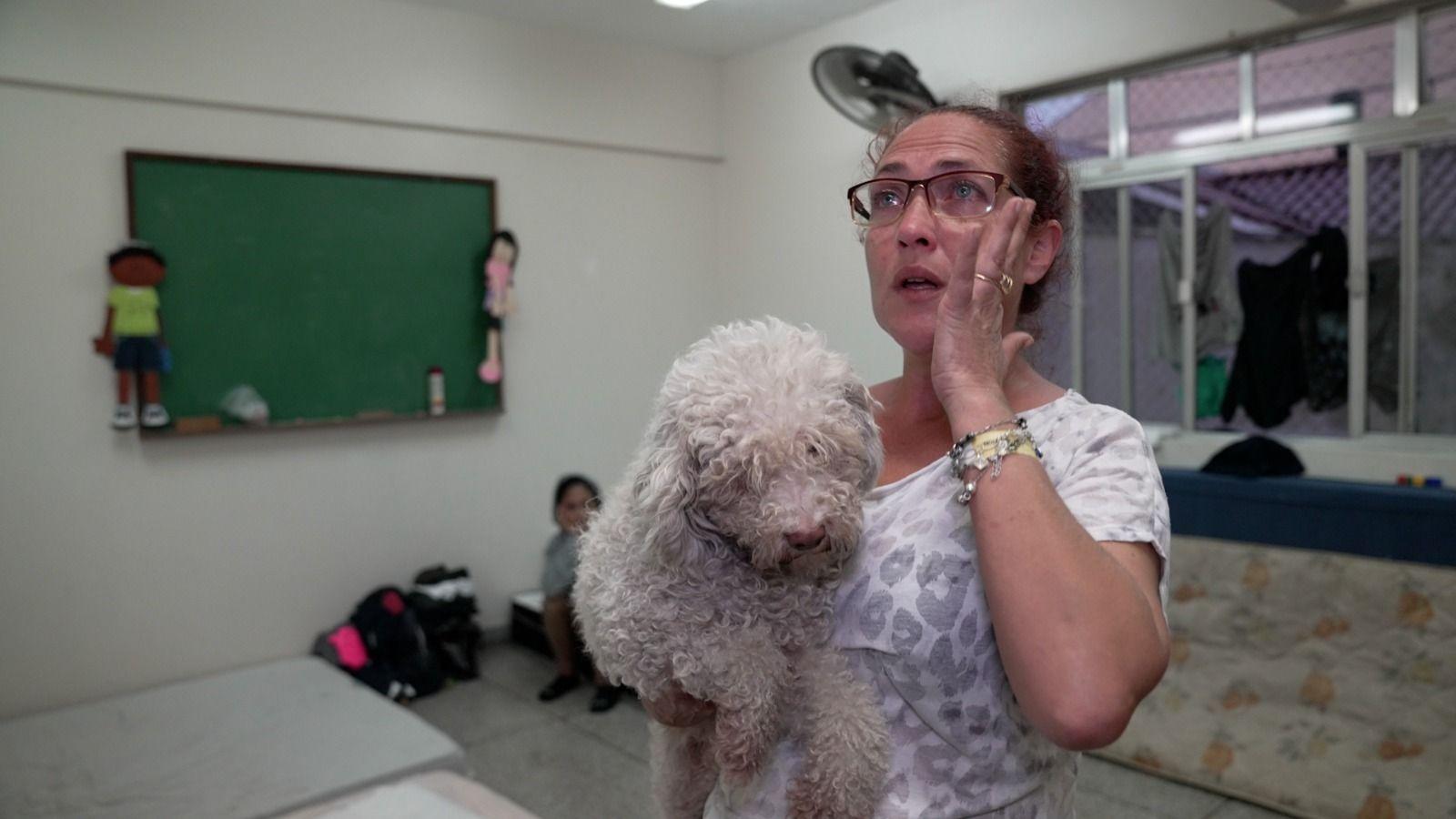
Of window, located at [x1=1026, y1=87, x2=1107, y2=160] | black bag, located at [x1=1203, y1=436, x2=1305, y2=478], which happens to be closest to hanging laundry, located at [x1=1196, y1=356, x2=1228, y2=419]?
black bag, located at [x1=1203, y1=436, x2=1305, y2=478]

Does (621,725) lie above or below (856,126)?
below

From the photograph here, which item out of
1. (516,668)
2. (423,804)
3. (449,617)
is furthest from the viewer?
(516,668)

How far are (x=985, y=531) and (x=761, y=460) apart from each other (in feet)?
0.80

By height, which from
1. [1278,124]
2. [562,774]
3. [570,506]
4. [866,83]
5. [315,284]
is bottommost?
[562,774]

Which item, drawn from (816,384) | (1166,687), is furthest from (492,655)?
(816,384)

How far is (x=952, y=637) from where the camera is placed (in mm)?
1017

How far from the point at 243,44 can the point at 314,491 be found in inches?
80.1

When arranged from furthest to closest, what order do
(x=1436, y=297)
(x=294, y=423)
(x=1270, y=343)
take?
(x=294, y=423) → (x=1270, y=343) → (x=1436, y=297)

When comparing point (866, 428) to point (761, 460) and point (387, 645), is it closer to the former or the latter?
point (761, 460)

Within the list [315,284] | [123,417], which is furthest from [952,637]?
[315,284]

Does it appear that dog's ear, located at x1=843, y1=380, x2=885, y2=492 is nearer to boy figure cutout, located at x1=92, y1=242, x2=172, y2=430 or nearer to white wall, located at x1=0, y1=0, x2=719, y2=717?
boy figure cutout, located at x1=92, y1=242, x2=172, y2=430

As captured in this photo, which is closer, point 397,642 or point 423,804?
point 423,804

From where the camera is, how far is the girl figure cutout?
475 cm

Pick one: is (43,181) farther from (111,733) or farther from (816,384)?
(816,384)
